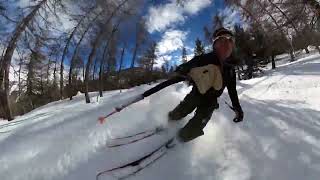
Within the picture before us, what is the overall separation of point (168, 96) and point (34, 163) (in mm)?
3818

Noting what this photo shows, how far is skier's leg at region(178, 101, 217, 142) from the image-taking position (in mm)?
Result: 6043

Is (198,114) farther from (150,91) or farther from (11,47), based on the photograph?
(11,47)

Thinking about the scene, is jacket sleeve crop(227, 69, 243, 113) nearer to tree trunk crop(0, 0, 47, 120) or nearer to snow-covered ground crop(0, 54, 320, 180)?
snow-covered ground crop(0, 54, 320, 180)

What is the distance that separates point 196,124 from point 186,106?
57 centimetres

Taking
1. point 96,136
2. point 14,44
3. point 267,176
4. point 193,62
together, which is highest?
point 14,44

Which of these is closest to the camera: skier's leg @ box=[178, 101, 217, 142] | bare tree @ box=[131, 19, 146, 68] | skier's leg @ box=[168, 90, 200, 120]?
skier's leg @ box=[178, 101, 217, 142]

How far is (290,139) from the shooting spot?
6051mm

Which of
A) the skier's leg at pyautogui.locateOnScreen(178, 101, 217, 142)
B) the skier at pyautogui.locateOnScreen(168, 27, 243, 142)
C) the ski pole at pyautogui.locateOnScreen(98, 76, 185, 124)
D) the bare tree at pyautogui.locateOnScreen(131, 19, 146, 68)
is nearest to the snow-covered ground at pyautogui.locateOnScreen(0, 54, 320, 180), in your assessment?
the skier's leg at pyautogui.locateOnScreen(178, 101, 217, 142)

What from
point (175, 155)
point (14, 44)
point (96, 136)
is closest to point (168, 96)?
point (96, 136)

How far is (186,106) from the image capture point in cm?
656

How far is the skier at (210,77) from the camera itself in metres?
6.07

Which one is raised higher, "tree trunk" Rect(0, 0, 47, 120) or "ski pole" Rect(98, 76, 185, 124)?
"tree trunk" Rect(0, 0, 47, 120)

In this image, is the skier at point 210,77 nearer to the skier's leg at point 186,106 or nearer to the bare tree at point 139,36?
the skier's leg at point 186,106

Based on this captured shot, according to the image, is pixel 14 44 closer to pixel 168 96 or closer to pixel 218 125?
pixel 168 96
